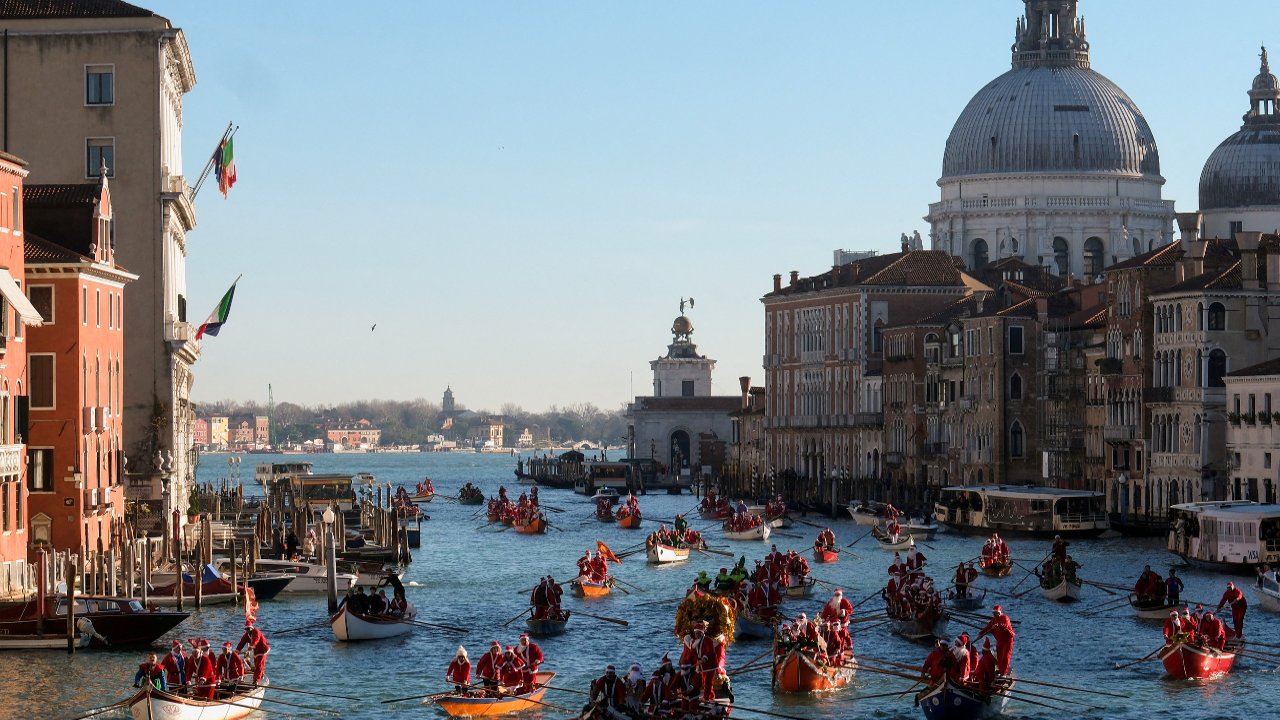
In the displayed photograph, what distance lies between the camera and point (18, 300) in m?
51.4

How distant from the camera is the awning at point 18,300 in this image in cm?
5091

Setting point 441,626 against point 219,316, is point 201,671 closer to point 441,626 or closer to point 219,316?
point 441,626

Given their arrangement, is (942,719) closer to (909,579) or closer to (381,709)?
(381,709)

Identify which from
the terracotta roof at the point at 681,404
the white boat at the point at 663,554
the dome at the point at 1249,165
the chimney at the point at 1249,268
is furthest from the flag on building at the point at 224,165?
the terracotta roof at the point at 681,404

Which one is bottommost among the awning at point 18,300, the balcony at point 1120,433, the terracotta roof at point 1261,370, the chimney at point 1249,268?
the balcony at point 1120,433

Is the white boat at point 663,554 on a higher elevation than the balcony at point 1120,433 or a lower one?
lower

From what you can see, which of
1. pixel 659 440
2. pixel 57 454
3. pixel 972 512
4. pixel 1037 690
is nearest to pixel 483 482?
pixel 659 440

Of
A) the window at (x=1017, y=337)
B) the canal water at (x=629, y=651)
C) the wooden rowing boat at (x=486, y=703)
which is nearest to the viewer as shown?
the wooden rowing boat at (x=486, y=703)

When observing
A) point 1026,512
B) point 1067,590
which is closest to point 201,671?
point 1067,590

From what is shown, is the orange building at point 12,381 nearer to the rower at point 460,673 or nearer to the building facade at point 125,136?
the rower at point 460,673

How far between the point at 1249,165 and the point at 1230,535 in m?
64.6

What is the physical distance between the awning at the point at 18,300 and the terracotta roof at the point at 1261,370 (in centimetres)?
3925

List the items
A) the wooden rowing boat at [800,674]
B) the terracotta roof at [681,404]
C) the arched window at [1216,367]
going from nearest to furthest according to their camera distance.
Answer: the wooden rowing boat at [800,674] → the arched window at [1216,367] → the terracotta roof at [681,404]

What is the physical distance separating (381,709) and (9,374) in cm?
1365
